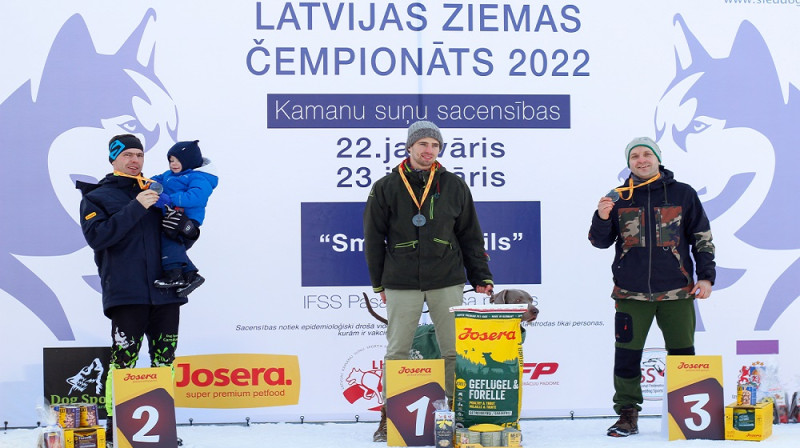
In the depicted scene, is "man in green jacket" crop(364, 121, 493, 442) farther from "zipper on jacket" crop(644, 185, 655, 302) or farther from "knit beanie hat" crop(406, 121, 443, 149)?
"zipper on jacket" crop(644, 185, 655, 302)

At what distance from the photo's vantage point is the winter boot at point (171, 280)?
374 cm

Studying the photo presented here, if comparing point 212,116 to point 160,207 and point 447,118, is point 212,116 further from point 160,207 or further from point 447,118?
point 447,118

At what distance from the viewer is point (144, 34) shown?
4.46 meters

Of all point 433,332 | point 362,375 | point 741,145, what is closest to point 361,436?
point 362,375

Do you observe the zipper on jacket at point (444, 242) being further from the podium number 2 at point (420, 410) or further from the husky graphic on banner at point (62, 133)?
the husky graphic on banner at point (62, 133)

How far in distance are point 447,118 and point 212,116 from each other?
1187 millimetres

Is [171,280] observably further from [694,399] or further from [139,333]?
[694,399]

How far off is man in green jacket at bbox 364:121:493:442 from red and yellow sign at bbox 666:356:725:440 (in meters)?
0.91

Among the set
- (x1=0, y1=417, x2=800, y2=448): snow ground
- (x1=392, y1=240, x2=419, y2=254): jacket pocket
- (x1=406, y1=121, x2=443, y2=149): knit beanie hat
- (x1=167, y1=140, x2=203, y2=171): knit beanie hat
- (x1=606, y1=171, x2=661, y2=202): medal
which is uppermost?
(x1=406, y1=121, x2=443, y2=149): knit beanie hat

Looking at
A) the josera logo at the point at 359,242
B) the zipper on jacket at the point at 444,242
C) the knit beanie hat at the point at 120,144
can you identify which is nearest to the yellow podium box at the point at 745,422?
the josera logo at the point at 359,242

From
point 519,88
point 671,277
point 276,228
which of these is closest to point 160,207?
point 276,228

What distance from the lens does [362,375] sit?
455 cm

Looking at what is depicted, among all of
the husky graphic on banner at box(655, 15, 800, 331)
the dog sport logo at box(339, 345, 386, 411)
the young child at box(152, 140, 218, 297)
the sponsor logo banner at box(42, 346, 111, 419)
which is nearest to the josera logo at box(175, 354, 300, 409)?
the dog sport logo at box(339, 345, 386, 411)

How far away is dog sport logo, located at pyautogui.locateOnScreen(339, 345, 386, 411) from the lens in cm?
455
